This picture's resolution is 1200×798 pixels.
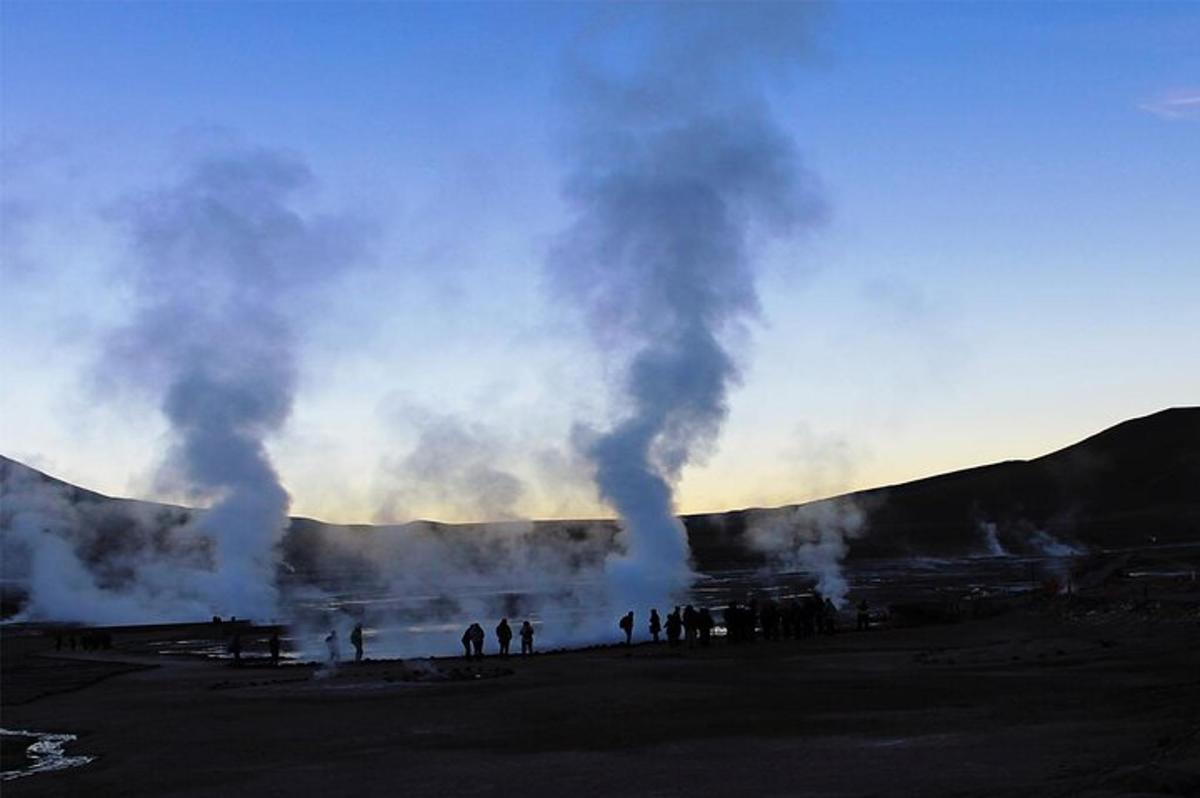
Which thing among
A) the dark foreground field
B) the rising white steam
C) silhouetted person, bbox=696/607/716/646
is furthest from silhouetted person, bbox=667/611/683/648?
the rising white steam

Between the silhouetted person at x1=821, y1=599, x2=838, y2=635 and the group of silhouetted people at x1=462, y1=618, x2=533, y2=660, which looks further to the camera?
the silhouetted person at x1=821, y1=599, x2=838, y2=635

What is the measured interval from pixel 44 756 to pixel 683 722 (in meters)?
11.2

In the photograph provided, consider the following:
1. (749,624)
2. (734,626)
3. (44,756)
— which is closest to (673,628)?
(734,626)

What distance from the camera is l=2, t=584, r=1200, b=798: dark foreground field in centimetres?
1627

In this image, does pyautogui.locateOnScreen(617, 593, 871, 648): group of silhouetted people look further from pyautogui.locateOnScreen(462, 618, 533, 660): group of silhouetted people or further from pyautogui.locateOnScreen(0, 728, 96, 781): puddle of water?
pyautogui.locateOnScreen(0, 728, 96, 781): puddle of water

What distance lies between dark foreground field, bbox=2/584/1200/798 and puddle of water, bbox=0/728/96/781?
438mm

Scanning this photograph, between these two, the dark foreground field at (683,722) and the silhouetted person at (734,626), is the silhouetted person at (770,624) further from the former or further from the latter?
the dark foreground field at (683,722)

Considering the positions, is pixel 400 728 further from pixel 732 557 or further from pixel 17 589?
pixel 732 557

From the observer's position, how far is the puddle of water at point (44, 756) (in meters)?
21.4

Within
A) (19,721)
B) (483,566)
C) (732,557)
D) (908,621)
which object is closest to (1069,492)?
(732,557)

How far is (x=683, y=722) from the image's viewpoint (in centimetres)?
2294

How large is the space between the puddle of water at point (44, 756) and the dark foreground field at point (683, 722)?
438 millimetres

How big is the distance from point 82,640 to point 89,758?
3856 cm

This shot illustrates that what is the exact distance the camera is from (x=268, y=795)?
58.3ft
